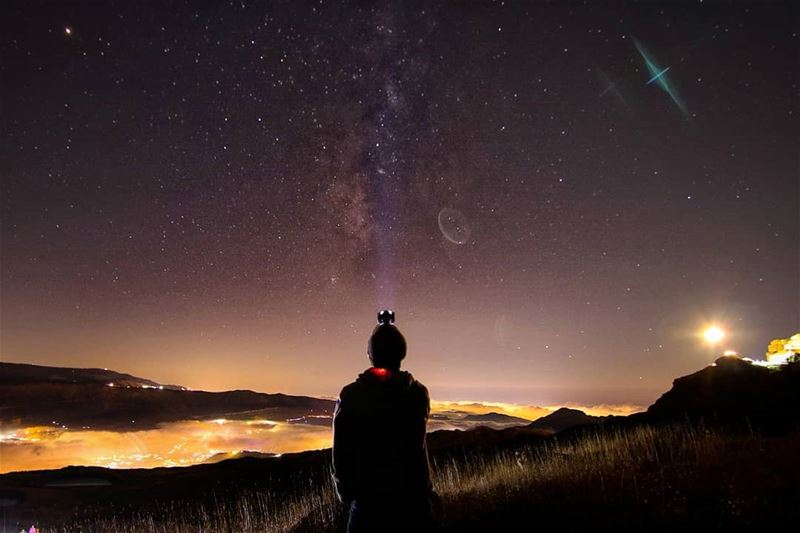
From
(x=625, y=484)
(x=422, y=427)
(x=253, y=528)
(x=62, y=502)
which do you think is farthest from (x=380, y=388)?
(x=62, y=502)

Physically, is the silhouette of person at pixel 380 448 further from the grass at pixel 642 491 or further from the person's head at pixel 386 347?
the grass at pixel 642 491

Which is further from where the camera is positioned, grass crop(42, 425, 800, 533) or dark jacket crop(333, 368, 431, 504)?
grass crop(42, 425, 800, 533)

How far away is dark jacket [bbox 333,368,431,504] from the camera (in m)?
3.41

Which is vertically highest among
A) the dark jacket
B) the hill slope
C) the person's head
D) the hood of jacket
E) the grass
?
the hill slope

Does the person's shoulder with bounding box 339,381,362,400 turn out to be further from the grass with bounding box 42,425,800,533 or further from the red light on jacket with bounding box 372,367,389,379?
the grass with bounding box 42,425,800,533

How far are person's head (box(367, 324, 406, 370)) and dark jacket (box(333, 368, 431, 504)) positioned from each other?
0.24 feet

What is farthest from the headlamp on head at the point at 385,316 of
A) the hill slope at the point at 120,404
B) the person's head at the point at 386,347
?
the hill slope at the point at 120,404

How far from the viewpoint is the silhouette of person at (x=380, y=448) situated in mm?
3414

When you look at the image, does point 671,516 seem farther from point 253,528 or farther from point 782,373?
point 782,373

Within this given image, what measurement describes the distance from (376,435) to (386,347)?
612mm

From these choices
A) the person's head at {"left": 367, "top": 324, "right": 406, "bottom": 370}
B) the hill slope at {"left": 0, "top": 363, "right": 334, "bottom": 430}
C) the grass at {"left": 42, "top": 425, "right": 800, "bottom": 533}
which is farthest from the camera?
the hill slope at {"left": 0, "top": 363, "right": 334, "bottom": 430}

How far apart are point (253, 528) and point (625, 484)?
10397mm

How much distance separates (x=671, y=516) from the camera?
544 cm

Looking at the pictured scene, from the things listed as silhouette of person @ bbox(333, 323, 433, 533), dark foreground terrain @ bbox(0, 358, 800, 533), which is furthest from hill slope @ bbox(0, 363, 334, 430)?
silhouette of person @ bbox(333, 323, 433, 533)
